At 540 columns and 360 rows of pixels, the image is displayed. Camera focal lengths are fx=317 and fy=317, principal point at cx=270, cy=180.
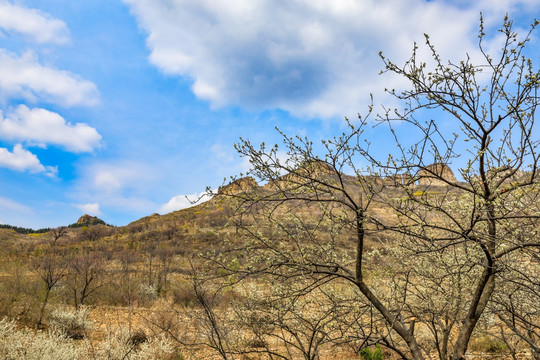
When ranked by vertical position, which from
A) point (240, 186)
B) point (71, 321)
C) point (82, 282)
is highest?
point (240, 186)

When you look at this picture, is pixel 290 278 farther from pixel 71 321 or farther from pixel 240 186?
pixel 71 321

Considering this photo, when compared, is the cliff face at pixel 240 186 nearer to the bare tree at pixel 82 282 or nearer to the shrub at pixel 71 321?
the shrub at pixel 71 321

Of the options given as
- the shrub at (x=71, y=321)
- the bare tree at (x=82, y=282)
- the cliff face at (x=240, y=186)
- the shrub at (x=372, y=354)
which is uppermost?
the cliff face at (x=240, y=186)

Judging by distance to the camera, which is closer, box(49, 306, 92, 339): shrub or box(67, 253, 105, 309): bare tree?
box(49, 306, 92, 339): shrub

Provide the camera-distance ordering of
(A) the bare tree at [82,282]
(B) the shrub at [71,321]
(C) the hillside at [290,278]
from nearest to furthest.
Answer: (C) the hillside at [290,278] < (B) the shrub at [71,321] < (A) the bare tree at [82,282]

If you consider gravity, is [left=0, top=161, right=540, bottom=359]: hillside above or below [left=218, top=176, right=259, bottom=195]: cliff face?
below

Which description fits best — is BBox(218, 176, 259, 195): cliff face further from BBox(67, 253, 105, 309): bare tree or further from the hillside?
BBox(67, 253, 105, 309): bare tree

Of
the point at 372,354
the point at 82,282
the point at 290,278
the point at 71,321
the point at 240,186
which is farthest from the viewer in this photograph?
the point at 82,282

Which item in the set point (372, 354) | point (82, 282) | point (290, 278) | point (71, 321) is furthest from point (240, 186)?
point (82, 282)

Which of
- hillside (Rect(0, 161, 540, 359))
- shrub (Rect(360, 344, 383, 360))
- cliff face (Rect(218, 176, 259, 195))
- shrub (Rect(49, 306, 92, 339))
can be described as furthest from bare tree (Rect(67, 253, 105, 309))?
cliff face (Rect(218, 176, 259, 195))

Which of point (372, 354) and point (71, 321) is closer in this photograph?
point (372, 354)

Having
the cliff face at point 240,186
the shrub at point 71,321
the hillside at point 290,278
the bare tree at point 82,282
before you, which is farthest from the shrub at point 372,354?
the bare tree at point 82,282

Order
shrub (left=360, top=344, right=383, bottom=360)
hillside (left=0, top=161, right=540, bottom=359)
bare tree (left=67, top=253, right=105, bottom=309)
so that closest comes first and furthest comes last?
hillside (left=0, top=161, right=540, bottom=359), shrub (left=360, top=344, right=383, bottom=360), bare tree (left=67, top=253, right=105, bottom=309)

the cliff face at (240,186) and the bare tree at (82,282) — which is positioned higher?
the cliff face at (240,186)
